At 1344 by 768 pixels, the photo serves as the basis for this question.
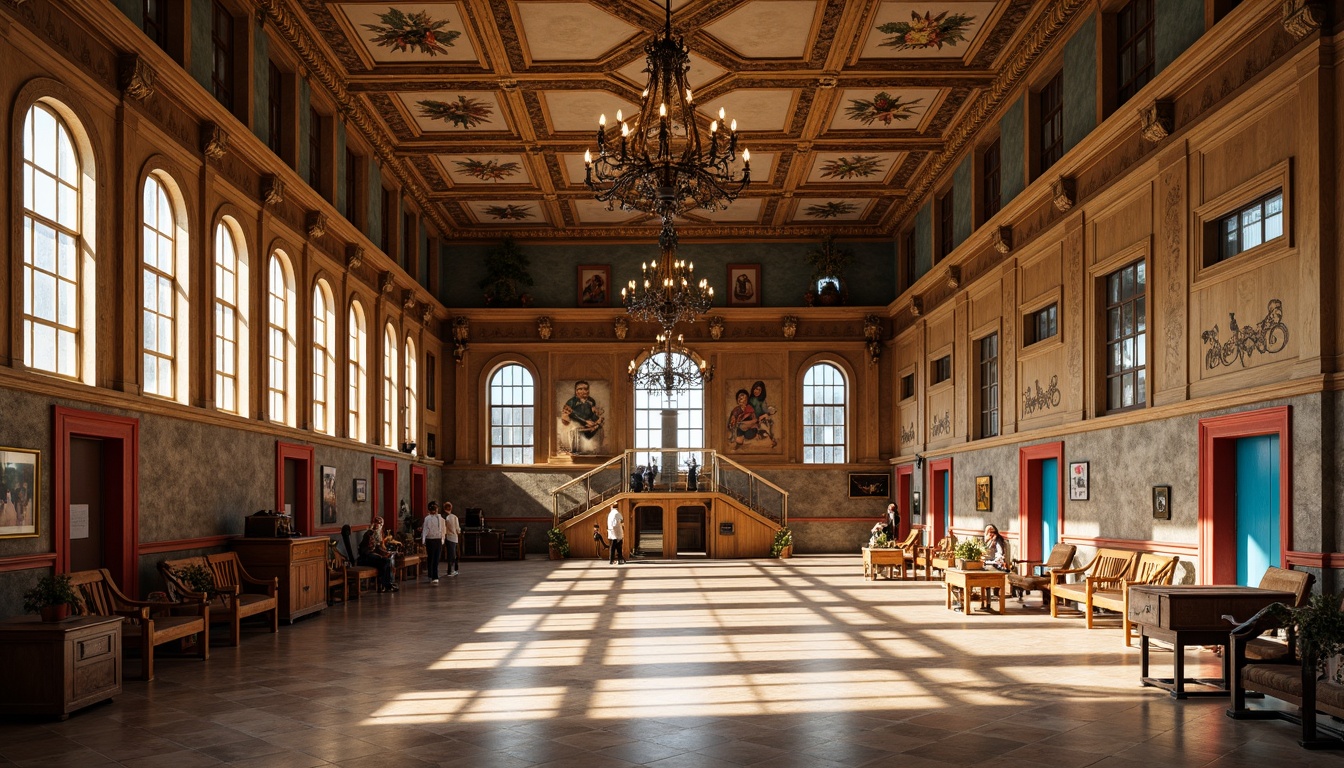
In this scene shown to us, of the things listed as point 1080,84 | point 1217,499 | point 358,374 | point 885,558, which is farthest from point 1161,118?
point 358,374

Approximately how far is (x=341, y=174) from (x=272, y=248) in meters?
4.07

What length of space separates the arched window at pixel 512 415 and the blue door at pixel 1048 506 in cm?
1521

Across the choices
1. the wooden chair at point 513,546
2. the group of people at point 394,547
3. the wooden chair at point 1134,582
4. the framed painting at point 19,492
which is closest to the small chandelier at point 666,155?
the framed painting at point 19,492

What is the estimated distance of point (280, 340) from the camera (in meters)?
15.8

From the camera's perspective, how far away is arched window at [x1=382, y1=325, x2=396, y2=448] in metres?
22.3

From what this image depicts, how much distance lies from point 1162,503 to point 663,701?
7.15 meters

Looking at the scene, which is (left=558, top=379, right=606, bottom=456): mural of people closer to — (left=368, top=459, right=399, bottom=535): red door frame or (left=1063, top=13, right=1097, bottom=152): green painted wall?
(left=368, top=459, right=399, bottom=535): red door frame

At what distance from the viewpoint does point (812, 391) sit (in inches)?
1133

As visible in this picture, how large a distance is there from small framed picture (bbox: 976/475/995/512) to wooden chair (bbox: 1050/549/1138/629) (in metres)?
4.82

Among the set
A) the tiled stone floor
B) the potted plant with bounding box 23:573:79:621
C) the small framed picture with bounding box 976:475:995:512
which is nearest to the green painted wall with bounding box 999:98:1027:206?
the small framed picture with bounding box 976:475:995:512

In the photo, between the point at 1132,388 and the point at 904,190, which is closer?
the point at 1132,388

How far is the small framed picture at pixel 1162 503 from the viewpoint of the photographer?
12242 millimetres

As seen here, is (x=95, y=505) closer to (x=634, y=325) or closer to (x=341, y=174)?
(x=341, y=174)

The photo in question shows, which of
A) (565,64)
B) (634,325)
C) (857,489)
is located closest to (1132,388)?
(565,64)
